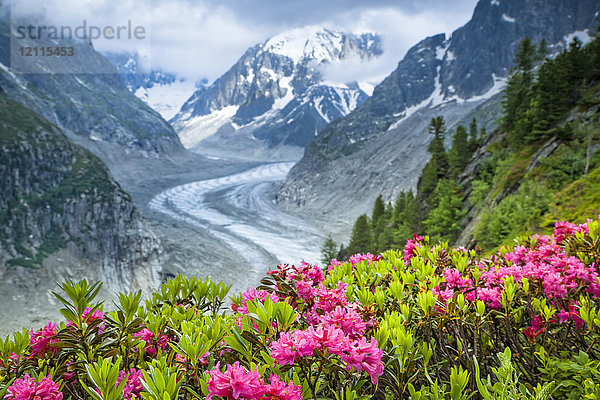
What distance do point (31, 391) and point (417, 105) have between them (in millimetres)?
163440

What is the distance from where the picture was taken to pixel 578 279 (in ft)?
12.1

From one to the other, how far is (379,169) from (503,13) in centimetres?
11191

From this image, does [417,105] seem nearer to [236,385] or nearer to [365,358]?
[365,358]

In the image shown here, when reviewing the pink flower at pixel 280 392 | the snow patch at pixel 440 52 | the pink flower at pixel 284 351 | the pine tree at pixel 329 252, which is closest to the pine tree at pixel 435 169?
the pine tree at pixel 329 252

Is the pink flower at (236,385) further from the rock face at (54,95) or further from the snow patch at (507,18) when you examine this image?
the snow patch at (507,18)

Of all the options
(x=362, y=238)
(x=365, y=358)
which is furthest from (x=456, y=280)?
(x=362, y=238)

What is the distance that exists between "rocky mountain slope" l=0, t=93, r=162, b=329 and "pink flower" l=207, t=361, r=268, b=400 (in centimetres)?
5578

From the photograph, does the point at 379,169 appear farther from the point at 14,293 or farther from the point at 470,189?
the point at 14,293

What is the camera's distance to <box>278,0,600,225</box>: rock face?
326ft

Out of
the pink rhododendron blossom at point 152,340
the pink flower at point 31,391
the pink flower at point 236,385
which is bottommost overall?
the pink rhododendron blossom at point 152,340

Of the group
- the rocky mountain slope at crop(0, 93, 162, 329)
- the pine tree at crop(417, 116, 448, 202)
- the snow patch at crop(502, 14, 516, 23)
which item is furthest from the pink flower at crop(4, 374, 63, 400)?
the snow patch at crop(502, 14, 516, 23)

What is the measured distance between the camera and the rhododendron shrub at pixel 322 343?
6.86 feet

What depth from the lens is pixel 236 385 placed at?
72.9 inches

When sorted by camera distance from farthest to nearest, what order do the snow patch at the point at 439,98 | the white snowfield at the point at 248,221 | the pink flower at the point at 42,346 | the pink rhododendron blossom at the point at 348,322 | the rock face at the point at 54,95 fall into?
1. the rock face at the point at 54,95
2. the snow patch at the point at 439,98
3. the white snowfield at the point at 248,221
4. the pink flower at the point at 42,346
5. the pink rhododendron blossom at the point at 348,322
